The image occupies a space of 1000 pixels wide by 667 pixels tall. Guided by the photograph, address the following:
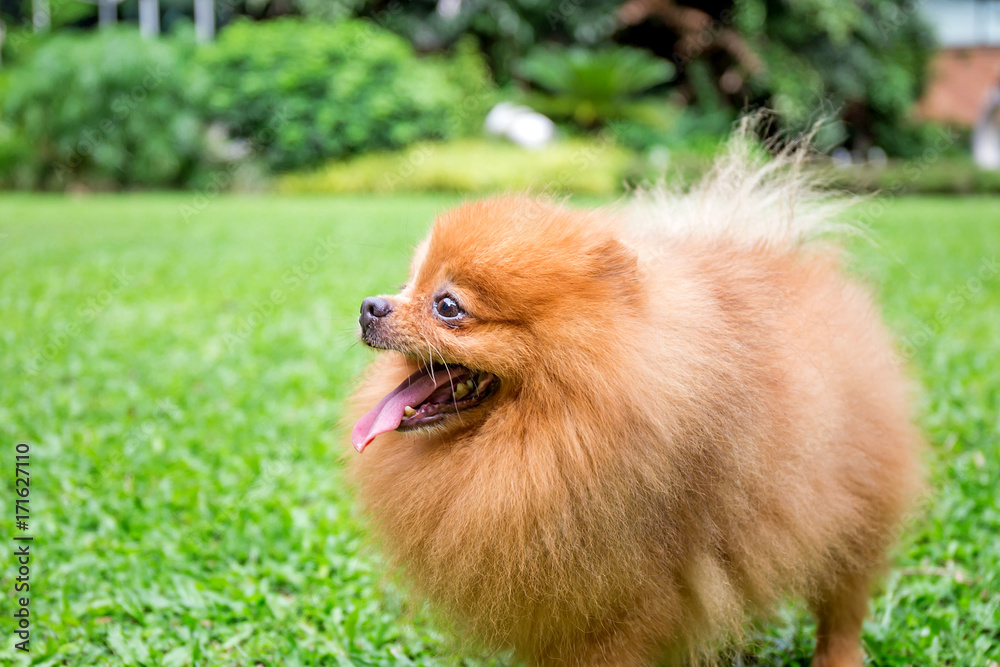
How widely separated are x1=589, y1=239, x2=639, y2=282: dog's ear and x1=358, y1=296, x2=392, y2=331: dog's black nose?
46 centimetres

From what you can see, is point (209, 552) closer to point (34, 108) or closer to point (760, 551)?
point (760, 551)

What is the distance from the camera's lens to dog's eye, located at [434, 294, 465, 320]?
1766mm

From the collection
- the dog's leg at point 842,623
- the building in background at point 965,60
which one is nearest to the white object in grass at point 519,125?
the building in background at point 965,60

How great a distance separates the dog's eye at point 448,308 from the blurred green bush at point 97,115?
14.6m

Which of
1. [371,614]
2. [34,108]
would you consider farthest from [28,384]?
[34,108]

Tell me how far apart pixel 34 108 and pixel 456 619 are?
15795 millimetres

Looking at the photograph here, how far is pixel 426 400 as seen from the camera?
1.86m

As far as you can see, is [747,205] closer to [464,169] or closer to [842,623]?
[842,623]

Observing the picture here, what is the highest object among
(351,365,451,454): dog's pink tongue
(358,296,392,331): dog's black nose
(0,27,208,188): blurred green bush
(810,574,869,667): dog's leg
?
(358,296,392,331): dog's black nose

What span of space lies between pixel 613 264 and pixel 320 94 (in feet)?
51.2

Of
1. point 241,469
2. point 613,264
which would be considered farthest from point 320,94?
point 613,264

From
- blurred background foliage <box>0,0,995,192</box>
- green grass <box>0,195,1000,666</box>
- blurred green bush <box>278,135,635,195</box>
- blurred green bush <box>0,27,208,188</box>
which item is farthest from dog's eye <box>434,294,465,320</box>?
blurred green bush <box>0,27,208,188</box>

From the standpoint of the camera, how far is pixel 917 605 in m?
2.68

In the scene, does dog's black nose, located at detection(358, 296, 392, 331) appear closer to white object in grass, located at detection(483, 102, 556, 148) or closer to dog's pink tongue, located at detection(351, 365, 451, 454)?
dog's pink tongue, located at detection(351, 365, 451, 454)
